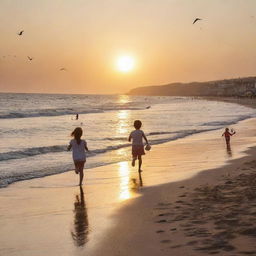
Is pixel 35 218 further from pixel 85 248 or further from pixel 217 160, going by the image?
pixel 217 160

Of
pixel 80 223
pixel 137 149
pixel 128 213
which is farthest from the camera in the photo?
pixel 137 149

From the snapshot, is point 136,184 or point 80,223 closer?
point 80,223

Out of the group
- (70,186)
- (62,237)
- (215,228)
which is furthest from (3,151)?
(215,228)

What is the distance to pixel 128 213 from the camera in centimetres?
812

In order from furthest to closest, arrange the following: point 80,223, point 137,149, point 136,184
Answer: point 137,149
point 136,184
point 80,223

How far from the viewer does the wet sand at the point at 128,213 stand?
5961mm

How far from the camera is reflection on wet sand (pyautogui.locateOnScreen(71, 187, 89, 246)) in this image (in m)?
6.53

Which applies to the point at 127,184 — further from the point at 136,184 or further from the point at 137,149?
the point at 137,149

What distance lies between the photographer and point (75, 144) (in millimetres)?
11094

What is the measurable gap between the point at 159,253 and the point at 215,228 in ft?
3.68

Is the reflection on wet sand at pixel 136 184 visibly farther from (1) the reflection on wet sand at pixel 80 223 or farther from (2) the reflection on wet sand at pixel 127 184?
(1) the reflection on wet sand at pixel 80 223

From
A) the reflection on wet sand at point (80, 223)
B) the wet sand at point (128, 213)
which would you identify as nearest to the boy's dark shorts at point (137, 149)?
the wet sand at point (128, 213)

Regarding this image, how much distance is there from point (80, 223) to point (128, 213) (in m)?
1.08

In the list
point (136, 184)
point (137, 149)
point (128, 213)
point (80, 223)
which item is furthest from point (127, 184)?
point (80, 223)
